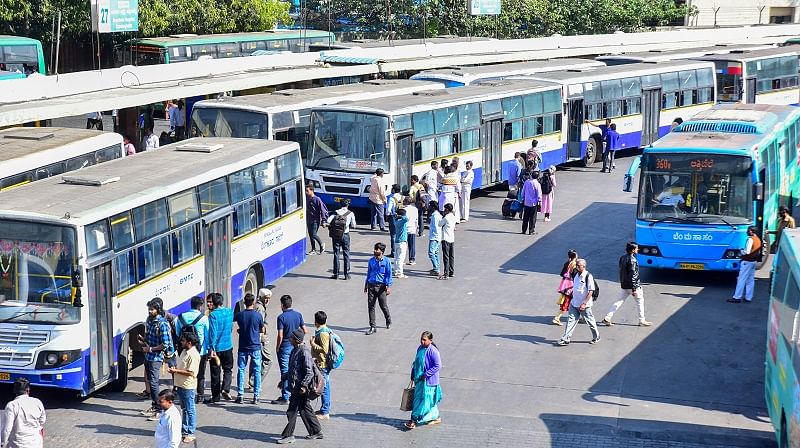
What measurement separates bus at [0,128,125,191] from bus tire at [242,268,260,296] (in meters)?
3.92

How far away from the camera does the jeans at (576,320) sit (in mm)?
17859

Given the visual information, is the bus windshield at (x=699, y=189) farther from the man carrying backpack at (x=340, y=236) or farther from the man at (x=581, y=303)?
the man carrying backpack at (x=340, y=236)

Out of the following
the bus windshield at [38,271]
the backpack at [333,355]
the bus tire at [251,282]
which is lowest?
the bus tire at [251,282]

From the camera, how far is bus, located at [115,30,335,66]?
154 feet

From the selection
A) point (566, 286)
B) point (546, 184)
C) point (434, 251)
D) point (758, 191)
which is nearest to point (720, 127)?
point (758, 191)

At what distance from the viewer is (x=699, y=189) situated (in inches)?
845

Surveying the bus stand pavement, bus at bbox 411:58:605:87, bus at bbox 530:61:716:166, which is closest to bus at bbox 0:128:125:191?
the bus stand pavement

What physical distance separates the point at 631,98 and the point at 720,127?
13.8m

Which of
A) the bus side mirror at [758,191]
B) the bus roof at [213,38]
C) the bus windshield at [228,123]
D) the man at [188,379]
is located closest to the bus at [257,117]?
the bus windshield at [228,123]

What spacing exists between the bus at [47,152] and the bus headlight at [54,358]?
4.70m

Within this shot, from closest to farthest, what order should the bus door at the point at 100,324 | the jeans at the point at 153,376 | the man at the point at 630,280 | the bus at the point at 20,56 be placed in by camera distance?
the bus door at the point at 100,324 → the jeans at the point at 153,376 → the man at the point at 630,280 → the bus at the point at 20,56

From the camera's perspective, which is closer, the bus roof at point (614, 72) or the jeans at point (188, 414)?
the jeans at point (188, 414)

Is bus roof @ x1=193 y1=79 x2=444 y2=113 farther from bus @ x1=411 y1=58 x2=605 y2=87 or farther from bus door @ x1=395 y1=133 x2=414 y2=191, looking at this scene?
bus door @ x1=395 y1=133 x2=414 y2=191

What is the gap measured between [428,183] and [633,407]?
10892mm
